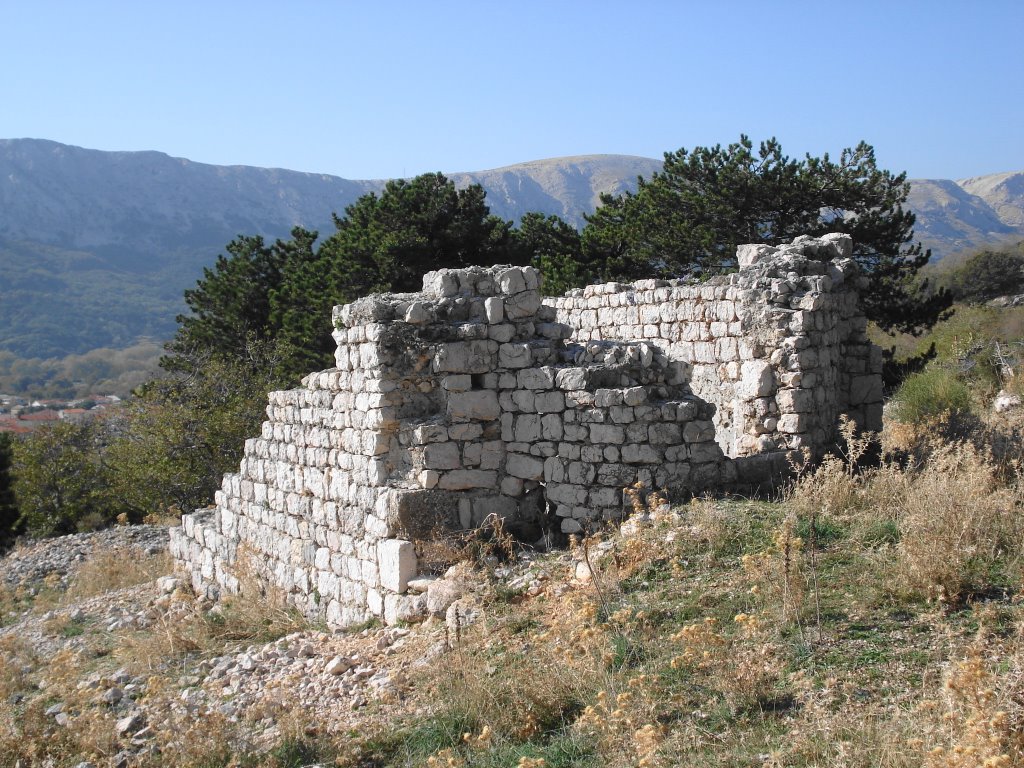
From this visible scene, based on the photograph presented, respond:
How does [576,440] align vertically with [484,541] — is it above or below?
above

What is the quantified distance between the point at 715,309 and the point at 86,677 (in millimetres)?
6953

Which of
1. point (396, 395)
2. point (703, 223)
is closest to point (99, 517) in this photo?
point (703, 223)

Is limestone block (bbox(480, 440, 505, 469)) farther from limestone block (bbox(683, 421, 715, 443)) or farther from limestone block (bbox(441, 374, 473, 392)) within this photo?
limestone block (bbox(683, 421, 715, 443))

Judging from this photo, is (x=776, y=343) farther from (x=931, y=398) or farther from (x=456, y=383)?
(x=931, y=398)

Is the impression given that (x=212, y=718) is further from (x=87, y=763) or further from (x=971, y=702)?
(x=971, y=702)

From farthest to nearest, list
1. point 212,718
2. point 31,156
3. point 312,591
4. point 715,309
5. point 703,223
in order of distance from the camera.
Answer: point 31,156, point 703,223, point 715,309, point 312,591, point 212,718

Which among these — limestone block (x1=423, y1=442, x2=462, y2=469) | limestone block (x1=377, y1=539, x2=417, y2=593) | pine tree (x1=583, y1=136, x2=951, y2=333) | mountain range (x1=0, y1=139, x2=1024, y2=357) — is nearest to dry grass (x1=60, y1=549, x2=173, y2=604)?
limestone block (x1=377, y1=539, x2=417, y2=593)

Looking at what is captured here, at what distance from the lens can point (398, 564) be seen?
705cm

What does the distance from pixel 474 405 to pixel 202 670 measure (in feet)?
9.81

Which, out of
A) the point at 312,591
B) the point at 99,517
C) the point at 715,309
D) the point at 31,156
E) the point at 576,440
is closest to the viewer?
the point at 576,440

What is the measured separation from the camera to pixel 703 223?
2095 cm

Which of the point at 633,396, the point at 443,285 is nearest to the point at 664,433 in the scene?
the point at 633,396

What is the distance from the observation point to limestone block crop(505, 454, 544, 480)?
24.8ft

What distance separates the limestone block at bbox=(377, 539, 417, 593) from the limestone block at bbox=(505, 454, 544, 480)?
1.11 meters
